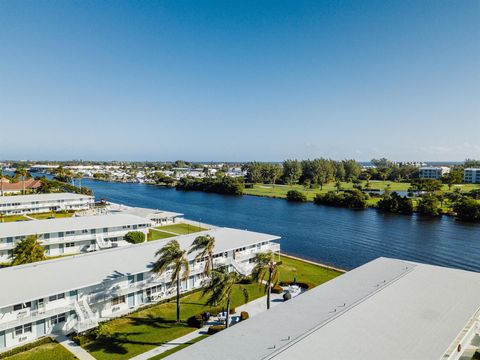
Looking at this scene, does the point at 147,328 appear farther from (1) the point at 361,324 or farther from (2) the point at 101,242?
(2) the point at 101,242

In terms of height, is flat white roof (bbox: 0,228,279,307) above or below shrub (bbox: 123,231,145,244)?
above

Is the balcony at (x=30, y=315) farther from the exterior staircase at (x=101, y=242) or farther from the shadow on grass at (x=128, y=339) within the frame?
the exterior staircase at (x=101, y=242)

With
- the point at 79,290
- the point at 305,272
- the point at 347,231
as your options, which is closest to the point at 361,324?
the point at 305,272

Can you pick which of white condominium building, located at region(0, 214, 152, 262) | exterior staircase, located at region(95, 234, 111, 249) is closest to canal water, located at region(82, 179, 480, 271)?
white condominium building, located at region(0, 214, 152, 262)

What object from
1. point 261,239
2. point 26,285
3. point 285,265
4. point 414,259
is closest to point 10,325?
point 26,285

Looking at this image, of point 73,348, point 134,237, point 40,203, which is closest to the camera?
point 73,348

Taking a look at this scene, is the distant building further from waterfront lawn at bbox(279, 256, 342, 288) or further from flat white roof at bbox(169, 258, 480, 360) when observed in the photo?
flat white roof at bbox(169, 258, 480, 360)

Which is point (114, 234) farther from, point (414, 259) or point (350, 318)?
point (414, 259)
